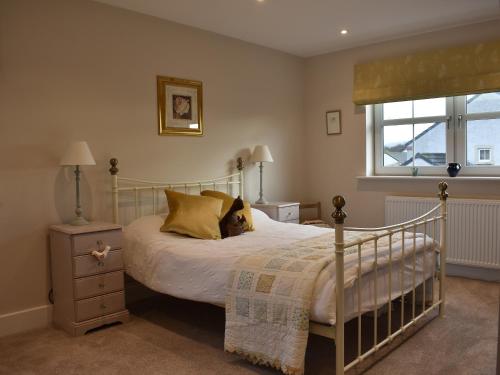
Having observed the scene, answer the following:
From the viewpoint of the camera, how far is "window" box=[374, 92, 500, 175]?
4277mm

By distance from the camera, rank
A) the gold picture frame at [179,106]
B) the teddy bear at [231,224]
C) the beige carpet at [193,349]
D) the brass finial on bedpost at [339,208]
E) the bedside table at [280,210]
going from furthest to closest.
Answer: the bedside table at [280,210], the gold picture frame at [179,106], the teddy bear at [231,224], the beige carpet at [193,349], the brass finial on bedpost at [339,208]

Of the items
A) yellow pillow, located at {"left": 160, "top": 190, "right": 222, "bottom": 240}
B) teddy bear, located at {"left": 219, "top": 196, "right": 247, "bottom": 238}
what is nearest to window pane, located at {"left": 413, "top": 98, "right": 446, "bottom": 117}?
teddy bear, located at {"left": 219, "top": 196, "right": 247, "bottom": 238}

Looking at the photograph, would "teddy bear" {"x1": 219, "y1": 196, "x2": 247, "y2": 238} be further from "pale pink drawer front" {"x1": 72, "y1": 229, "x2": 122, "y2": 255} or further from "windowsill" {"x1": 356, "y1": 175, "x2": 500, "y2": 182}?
"windowsill" {"x1": 356, "y1": 175, "x2": 500, "y2": 182}

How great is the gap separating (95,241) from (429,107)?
3.43 metres

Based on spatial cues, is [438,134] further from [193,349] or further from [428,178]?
[193,349]

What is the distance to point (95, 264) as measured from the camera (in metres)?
3.06

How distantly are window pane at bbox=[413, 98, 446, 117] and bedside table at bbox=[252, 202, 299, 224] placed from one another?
Result: 5.20 feet

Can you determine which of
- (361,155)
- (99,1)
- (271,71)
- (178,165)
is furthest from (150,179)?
(361,155)

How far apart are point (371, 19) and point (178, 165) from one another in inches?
84.1

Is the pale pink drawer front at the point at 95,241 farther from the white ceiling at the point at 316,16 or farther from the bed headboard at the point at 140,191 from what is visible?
the white ceiling at the point at 316,16

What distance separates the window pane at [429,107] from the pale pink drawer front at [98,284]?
10.9ft

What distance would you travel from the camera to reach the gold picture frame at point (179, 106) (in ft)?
12.8

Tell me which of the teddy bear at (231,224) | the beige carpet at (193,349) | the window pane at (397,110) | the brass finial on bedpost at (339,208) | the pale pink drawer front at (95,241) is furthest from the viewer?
the window pane at (397,110)

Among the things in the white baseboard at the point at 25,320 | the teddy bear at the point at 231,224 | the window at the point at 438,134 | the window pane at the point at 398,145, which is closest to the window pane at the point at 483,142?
the window at the point at 438,134
